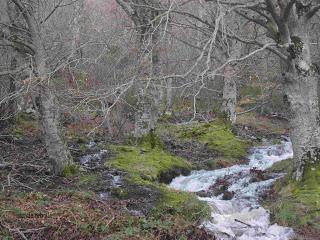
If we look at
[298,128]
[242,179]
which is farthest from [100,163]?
[298,128]

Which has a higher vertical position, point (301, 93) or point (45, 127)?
point (301, 93)

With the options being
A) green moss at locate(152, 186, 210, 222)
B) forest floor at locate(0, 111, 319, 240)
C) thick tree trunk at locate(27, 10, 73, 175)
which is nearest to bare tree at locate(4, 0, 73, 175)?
thick tree trunk at locate(27, 10, 73, 175)

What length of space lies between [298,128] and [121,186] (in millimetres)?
3499

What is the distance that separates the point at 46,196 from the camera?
8195 millimetres

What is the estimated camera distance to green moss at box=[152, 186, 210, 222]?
26.3 feet

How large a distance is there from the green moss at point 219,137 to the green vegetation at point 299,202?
20.3ft

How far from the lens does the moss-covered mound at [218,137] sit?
15773mm

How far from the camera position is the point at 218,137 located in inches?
667

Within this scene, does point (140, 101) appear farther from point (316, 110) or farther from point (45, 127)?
point (316, 110)

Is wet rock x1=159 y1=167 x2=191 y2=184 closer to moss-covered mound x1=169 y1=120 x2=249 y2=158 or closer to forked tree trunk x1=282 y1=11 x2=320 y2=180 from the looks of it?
moss-covered mound x1=169 y1=120 x2=249 y2=158

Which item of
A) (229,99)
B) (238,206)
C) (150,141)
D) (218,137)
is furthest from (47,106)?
(229,99)

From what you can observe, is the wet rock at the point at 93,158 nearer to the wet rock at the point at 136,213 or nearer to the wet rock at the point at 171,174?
the wet rock at the point at 171,174

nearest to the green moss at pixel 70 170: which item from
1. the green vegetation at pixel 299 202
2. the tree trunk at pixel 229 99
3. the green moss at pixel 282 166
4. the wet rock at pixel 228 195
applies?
the wet rock at pixel 228 195

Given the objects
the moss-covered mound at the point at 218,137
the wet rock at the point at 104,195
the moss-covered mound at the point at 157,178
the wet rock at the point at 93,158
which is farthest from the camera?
the moss-covered mound at the point at 218,137
